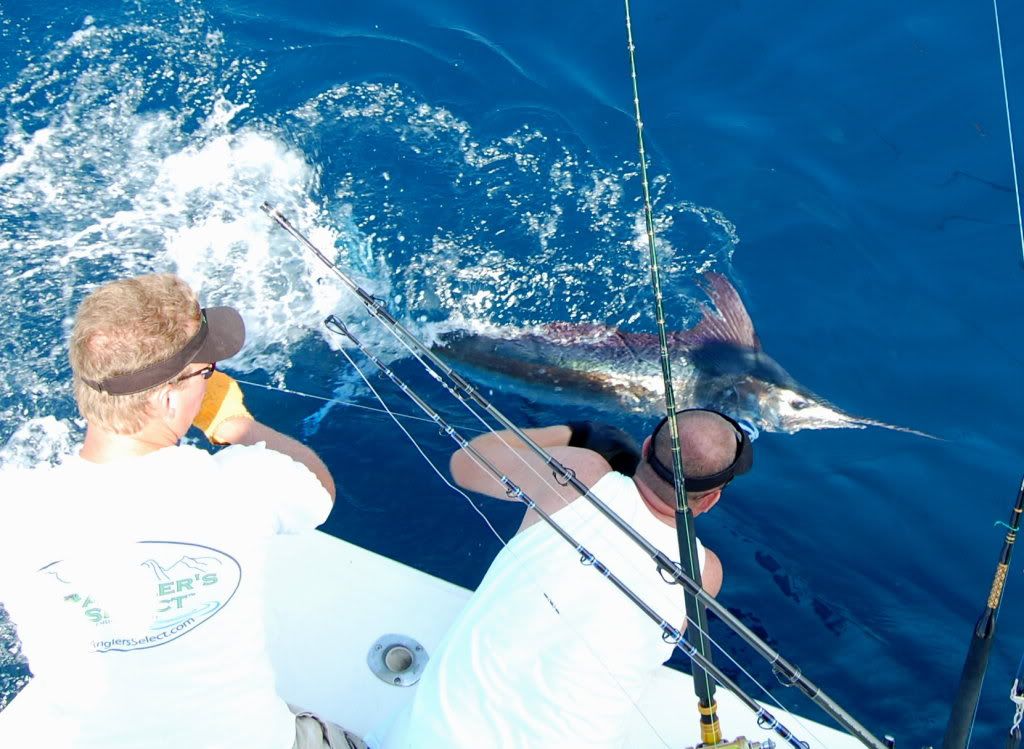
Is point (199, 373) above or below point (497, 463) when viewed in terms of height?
below

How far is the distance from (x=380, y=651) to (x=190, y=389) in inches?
51.3

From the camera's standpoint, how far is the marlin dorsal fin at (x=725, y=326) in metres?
4.40

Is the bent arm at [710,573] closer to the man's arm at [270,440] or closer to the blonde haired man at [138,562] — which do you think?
Answer: the man's arm at [270,440]

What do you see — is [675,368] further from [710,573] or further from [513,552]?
[513,552]

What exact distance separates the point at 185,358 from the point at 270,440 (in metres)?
0.56

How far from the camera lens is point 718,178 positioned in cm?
511

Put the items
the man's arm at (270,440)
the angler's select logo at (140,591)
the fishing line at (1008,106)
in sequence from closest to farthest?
the angler's select logo at (140,591), the man's arm at (270,440), the fishing line at (1008,106)

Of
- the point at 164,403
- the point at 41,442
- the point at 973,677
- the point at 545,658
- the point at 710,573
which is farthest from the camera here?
the point at 41,442

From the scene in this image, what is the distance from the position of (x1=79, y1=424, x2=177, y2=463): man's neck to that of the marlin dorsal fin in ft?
10.3

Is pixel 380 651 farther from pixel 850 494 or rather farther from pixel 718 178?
pixel 718 178

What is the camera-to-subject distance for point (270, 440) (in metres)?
2.39

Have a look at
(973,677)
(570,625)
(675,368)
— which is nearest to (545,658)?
(570,625)

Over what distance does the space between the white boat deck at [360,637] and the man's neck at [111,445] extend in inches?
50.5

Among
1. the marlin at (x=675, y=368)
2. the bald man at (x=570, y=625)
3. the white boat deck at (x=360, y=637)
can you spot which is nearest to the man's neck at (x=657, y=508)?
the bald man at (x=570, y=625)
